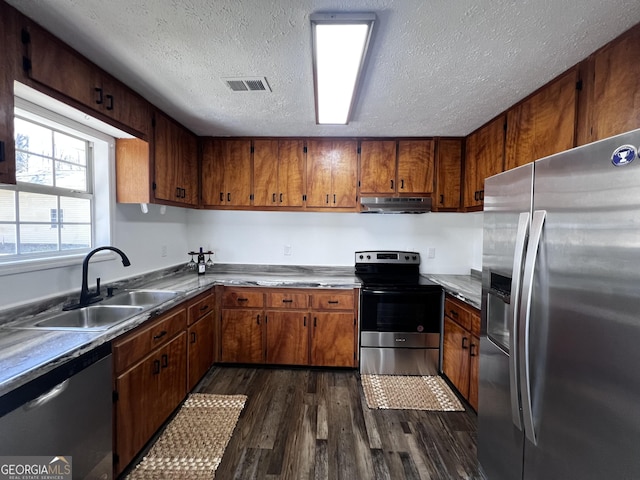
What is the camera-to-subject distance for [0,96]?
1.16 m

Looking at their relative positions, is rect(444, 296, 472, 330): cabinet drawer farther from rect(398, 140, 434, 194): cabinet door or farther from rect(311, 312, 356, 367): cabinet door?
rect(398, 140, 434, 194): cabinet door

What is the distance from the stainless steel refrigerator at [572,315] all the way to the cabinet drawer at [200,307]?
219 centimetres

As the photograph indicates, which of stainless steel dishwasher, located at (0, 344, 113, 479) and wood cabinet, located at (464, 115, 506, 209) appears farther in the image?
wood cabinet, located at (464, 115, 506, 209)

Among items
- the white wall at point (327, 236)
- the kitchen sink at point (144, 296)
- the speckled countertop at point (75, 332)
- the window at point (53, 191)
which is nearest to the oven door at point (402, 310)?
the speckled countertop at point (75, 332)

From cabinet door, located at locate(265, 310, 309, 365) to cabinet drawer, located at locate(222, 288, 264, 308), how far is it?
0.17 m

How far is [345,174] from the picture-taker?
297 centimetres

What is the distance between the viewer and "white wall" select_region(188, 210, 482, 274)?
3277mm

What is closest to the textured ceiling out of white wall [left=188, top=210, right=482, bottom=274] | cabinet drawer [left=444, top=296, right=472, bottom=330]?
white wall [left=188, top=210, right=482, bottom=274]

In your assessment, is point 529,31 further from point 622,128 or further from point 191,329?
point 191,329

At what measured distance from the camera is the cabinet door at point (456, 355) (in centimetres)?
224

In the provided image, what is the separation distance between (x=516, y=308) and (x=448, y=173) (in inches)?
80.8

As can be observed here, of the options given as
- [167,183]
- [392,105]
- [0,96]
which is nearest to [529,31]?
[392,105]

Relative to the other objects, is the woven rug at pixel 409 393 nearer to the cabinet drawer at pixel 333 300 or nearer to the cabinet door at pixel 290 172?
the cabinet drawer at pixel 333 300

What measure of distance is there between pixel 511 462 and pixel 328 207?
234 centimetres
